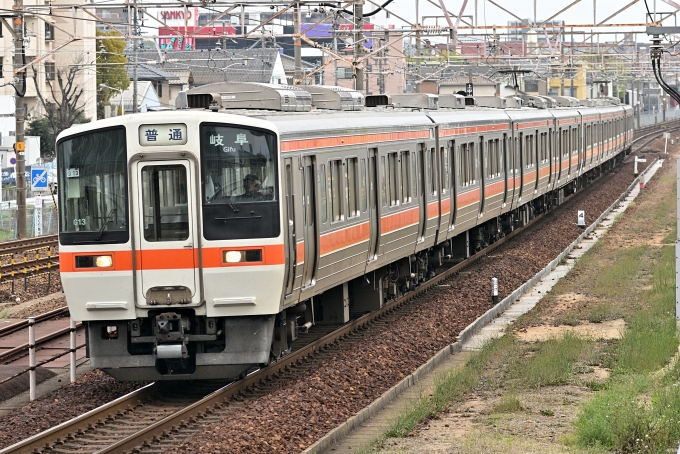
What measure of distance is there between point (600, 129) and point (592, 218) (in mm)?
12706

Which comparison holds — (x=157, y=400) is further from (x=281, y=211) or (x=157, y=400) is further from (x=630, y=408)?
(x=630, y=408)

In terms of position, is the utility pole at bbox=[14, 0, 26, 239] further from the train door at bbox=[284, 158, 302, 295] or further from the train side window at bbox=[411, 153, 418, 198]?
the train door at bbox=[284, 158, 302, 295]

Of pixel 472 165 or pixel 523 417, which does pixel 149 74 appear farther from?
pixel 523 417

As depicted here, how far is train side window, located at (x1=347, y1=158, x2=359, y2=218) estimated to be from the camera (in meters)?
14.4

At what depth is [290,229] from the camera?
11.9 m

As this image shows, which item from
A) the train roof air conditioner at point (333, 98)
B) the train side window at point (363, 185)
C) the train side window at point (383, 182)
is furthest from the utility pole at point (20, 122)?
the train side window at point (363, 185)

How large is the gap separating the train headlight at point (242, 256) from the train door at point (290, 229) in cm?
44

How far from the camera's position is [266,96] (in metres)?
13.7

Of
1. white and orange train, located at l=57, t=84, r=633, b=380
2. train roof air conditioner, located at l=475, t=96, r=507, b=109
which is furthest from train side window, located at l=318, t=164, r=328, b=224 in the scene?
train roof air conditioner, located at l=475, t=96, r=507, b=109

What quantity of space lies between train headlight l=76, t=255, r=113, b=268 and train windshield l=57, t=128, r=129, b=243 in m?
0.16

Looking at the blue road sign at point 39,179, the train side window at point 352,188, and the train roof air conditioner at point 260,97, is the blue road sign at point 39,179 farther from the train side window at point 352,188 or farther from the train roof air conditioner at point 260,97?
the train side window at point 352,188

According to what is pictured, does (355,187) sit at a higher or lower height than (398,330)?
higher

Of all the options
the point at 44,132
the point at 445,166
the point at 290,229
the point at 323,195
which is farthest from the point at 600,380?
the point at 44,132

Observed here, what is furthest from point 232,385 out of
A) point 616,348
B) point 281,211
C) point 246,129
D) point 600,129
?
point 600,129
